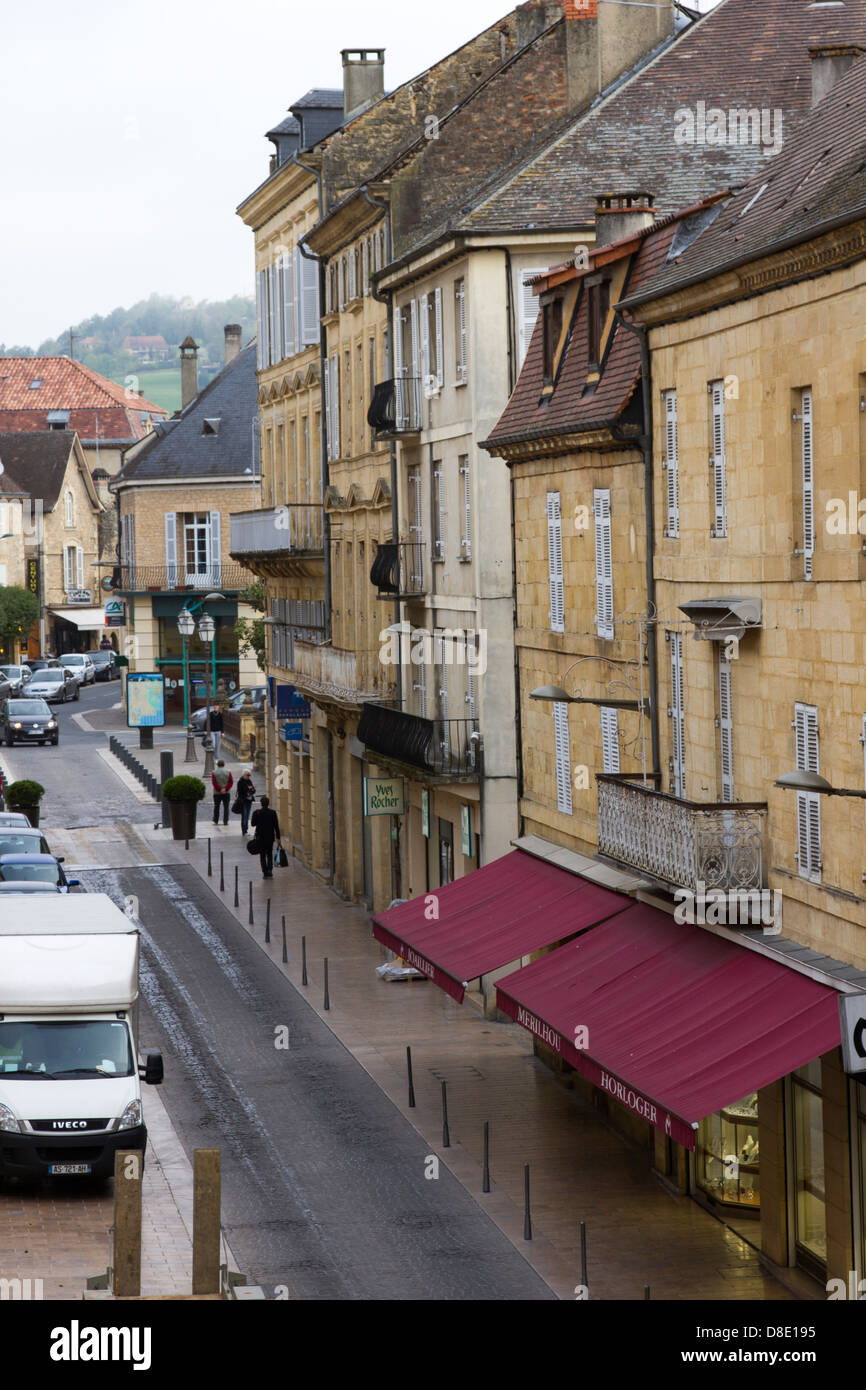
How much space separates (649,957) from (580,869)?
497 cm

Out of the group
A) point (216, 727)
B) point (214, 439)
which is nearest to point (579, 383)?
point (216, 727)

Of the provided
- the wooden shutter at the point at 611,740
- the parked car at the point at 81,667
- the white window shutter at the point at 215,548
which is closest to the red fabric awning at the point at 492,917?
the wooden shutter at the point at 611,740

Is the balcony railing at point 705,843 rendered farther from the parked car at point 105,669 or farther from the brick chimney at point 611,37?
the parked car at point 105,669

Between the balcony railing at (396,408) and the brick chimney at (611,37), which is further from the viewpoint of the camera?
the balcony railing at (396,408)

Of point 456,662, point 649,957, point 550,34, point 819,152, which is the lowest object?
point 649,957

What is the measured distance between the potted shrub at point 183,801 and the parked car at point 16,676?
3990cm

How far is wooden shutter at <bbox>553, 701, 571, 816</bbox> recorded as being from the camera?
92.2 ft

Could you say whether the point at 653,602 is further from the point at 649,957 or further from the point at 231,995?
the point at 231,995

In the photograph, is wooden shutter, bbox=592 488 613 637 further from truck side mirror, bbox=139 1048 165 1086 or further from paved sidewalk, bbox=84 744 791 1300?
truck side mirror, bbox=139 1048 165 1086

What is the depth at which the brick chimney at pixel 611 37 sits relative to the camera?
33.7m

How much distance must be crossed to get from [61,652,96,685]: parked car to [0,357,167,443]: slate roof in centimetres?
3184

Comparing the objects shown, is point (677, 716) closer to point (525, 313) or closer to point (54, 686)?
point (525, 313)
